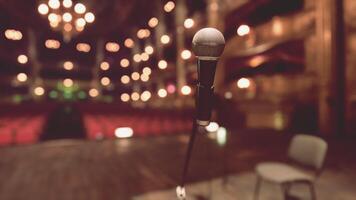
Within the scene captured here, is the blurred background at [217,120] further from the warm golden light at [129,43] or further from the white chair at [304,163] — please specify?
the warm golden light at [129,43]

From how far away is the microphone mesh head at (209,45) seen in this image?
3.56 ft

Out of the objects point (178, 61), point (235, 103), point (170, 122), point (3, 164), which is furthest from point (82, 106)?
point (3, 164)

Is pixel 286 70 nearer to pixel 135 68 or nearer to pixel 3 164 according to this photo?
pixel 3 164

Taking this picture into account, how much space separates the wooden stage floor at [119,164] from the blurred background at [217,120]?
0.02 m

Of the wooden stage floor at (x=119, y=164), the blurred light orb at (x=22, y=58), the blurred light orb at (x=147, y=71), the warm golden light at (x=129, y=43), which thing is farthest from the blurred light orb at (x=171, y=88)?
the blurred light orb at (x=22, y=58)

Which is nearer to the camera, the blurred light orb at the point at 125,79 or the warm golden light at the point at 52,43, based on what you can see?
the warm golden light at the point at 52,43

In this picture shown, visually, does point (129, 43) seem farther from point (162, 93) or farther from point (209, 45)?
point (209, 45)

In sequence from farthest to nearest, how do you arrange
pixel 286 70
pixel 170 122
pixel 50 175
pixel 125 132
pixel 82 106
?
Answer: pixel 82 106
pixel 170 122
pixel 286 70
pixel 125 132
pixel 50 175

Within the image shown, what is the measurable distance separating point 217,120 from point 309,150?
57.4 inches

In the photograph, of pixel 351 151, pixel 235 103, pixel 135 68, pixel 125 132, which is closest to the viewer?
pixel 351 151

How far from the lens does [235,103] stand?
11680mm

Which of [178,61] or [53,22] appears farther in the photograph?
[178,61]

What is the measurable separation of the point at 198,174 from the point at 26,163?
3525mm

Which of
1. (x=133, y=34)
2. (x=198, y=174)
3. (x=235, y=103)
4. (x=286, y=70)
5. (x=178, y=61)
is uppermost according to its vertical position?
(x=133, y=34)
